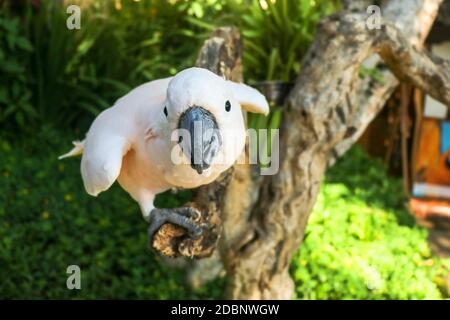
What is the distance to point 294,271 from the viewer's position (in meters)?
2.98

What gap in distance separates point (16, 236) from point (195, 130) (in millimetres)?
2181

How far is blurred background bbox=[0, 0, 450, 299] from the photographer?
2965 mm

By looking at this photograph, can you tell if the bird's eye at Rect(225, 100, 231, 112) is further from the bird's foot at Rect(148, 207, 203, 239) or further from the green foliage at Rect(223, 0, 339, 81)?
the green foliage at Rect(223, 0, 339, 81)

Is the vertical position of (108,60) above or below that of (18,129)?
above

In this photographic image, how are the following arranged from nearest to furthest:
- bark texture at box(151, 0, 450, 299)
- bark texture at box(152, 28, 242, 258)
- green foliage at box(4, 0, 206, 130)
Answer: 1. bark texture at box(152, 28, 242, 258)
2. bark texture at box(151, 0, 450, 299)
3. green foliage at box(4, 0, 206, 130)

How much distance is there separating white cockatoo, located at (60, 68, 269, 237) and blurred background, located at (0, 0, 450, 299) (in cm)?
105

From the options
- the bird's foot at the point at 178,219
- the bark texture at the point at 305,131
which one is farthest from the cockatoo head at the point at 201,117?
the bark texture at the point at 305,131

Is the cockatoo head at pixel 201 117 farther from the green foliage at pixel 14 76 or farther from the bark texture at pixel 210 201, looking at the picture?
the green foliage at pixel 14 76

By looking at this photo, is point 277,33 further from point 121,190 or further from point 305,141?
point 305,141

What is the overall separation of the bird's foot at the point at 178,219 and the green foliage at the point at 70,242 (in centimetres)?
132

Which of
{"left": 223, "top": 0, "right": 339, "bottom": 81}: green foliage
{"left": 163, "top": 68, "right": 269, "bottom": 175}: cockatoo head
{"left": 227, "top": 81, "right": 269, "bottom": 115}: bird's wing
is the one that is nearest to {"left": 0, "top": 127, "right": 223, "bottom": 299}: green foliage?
{"left": 223, "top": 0, "right": 339, "bottom": 81}: green foliage

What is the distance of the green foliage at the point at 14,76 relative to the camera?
3.85 metres
